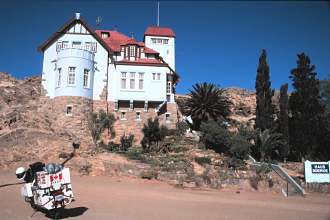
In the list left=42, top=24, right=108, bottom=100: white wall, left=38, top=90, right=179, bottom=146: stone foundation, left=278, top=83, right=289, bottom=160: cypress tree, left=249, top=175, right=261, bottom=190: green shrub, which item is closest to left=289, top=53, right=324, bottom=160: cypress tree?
left=278, top=83, right=289, bottom=160: cypress tree

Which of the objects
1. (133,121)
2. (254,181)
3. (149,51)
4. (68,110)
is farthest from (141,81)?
(254,181)

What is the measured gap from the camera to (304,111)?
30.1 m

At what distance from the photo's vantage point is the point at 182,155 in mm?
26312

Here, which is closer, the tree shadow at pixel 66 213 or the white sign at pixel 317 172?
the tree shadow at pixel 66 213

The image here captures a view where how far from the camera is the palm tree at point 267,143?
1149 inches

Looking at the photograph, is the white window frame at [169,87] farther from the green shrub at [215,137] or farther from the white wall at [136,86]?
the green shrub at [215,137]

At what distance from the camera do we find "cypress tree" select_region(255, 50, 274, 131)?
32000mm

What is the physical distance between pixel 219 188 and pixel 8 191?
13054 mm

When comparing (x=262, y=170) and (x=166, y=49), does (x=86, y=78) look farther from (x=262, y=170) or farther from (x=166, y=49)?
(x=262, y=170)

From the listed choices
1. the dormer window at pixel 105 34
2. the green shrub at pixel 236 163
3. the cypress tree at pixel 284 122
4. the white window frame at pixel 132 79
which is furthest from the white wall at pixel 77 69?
the cypress tree at pixel 284 122

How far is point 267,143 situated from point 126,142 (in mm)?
13060

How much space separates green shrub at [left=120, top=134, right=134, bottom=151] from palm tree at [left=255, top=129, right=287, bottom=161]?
12.0m

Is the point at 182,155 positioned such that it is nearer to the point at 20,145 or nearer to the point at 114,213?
the point at 20,145

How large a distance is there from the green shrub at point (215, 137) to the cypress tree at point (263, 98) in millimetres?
4475
